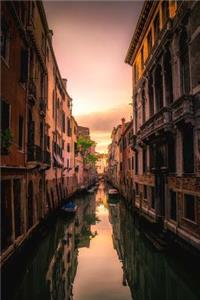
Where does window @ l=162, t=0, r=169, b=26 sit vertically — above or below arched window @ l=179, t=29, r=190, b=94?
above

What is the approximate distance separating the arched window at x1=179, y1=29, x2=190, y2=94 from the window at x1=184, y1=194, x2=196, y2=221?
4.80m

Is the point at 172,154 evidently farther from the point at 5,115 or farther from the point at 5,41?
the point at 5,41

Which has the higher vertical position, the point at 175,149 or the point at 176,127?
the point at 176,127

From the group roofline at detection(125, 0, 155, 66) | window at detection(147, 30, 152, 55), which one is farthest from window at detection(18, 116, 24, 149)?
roofline at detection(125, 0, 155, 66)

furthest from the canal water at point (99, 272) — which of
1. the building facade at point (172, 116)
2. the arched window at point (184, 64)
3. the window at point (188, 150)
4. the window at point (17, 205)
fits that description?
the arched window at point (184, 64)

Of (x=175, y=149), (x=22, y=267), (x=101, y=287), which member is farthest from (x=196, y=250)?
(x=22, y=267)

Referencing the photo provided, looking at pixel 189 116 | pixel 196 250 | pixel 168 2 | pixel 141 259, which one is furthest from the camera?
pixel 168 2

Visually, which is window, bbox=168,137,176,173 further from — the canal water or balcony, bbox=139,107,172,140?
the canal water

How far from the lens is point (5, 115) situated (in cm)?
925

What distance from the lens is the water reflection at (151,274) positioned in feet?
25.4

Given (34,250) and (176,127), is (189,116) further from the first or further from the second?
(34,250)

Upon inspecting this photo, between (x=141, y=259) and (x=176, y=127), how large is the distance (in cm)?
656

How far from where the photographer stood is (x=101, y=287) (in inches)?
331

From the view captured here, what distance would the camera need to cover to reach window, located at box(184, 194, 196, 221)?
10.2 meters
